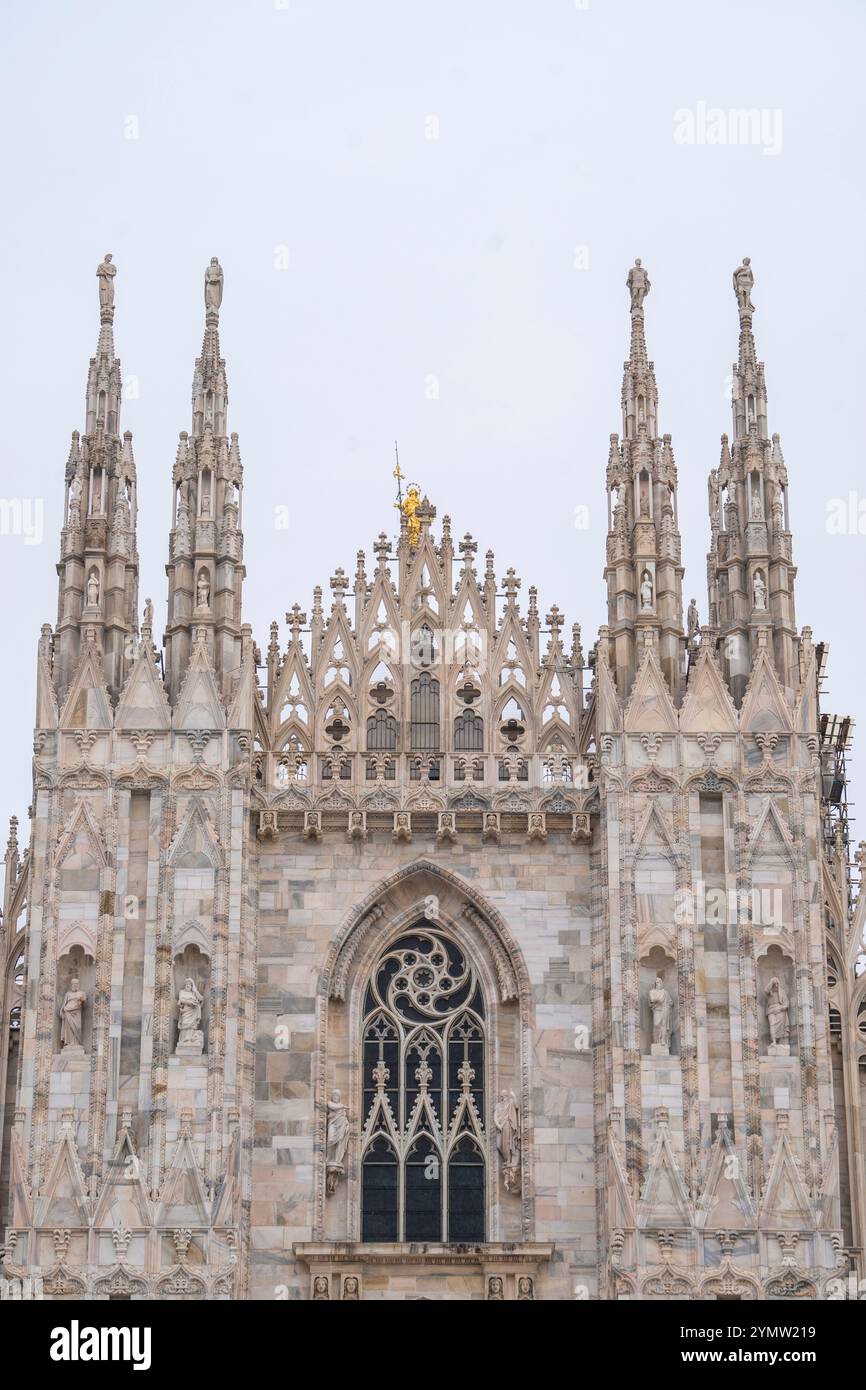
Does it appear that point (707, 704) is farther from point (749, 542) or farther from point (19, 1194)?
point (19, 1194)

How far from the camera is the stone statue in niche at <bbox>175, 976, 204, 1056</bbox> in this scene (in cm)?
2947

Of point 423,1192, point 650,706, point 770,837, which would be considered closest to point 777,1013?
point 770,837

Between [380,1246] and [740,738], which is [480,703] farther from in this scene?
[380,1246]

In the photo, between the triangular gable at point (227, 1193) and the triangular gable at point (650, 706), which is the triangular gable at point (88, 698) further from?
the triangular gable at point (650, 706)

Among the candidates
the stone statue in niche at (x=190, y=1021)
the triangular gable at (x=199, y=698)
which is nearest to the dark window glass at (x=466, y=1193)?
the stone statue in niche at (x=190, y=1021)

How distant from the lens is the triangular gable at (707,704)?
30969 mm

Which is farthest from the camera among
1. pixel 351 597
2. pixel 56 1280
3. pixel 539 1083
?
pixel 351 597

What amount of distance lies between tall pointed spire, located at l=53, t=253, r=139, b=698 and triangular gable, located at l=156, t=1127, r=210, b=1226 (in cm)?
522

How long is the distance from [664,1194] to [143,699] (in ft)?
24.3

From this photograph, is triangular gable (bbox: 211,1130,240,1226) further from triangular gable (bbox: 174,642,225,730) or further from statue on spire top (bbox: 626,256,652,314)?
statue on spire top (bbox: 626,256,652,314)

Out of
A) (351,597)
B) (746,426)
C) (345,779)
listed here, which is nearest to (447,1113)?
(345,779)

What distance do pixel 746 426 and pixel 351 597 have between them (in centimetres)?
473

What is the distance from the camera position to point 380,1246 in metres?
29.6
